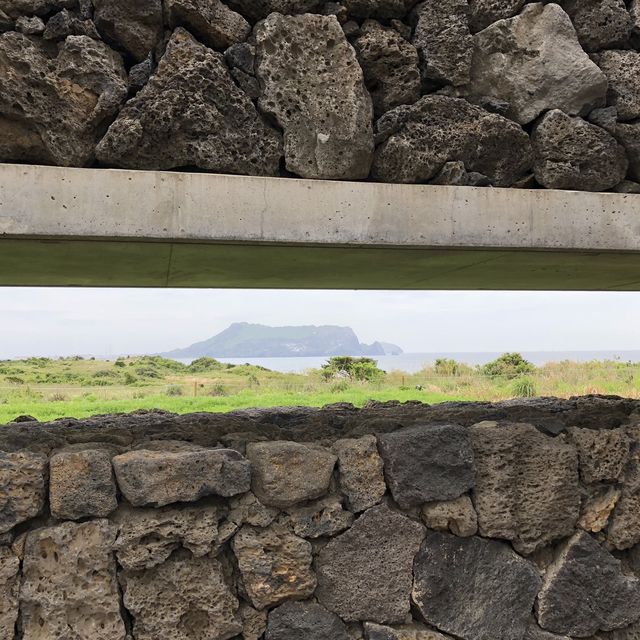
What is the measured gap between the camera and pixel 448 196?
8.47 ft

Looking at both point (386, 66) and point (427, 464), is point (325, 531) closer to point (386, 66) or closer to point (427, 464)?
point (427, 464)

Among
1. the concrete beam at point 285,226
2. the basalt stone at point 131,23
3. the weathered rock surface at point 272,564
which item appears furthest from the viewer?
the weathered rock surface at point 272,564

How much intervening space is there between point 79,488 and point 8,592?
1.51ft

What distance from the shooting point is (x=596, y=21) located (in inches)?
116

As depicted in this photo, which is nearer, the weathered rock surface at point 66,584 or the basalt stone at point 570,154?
the weathered rock surface at point 66,584

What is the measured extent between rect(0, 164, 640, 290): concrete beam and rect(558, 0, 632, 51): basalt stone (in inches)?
31.4

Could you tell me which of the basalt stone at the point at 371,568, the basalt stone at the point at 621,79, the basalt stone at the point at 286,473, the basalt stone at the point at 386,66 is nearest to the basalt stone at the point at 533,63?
the basalt stone at the point at 621,79

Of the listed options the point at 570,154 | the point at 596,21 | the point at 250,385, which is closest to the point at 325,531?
the point at 570,154

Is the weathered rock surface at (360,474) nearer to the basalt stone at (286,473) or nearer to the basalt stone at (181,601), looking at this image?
the basalt stone at (286,473)

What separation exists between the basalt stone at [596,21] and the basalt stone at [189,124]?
1.56m

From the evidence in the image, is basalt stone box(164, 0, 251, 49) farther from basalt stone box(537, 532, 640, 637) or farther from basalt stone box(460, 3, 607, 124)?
basalt stone box(537, 532, 640, 637)

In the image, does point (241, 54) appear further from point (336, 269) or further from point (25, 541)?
point (25, 541)

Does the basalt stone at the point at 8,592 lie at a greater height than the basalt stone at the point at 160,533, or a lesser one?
lesser

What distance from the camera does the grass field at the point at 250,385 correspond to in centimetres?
1312
